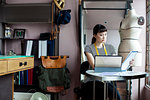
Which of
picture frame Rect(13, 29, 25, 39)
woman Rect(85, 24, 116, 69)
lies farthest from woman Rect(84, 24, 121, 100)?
picture frame Rect(13, 29, 25, 39)

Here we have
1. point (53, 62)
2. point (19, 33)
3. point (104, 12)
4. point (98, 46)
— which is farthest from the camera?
point (19, 33)

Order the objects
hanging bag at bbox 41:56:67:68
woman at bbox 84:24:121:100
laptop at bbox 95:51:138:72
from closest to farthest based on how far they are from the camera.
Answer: laptop at bbox 95:51:138:72 → woman at bbox 84:24:121:100 → hanging bag at bbox 41:56:67:68

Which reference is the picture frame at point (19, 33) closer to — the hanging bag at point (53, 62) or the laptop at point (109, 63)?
the hanging bag at point (53, 62)

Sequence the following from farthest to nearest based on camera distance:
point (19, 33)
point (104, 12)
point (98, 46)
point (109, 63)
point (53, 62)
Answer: point (19, 33) → point (104, 12) → point (53, 62) → point (98, 46) → point (109, 63)

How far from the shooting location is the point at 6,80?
A: 1977 mm

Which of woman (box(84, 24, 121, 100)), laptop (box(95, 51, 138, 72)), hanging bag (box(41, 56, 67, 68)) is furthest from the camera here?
hanging bag (box(41, 56, 67, 68))

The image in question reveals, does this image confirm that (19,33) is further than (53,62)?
Yes

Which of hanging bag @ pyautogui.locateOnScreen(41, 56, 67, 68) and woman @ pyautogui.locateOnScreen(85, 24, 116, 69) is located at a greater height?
woman @ pyautogui.locateOnScreen(85, 24, 116, 69)

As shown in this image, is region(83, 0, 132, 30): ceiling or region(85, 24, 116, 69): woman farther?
region(83, 0, 132, 30): ceiling

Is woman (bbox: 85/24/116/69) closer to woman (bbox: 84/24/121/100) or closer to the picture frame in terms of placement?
woman (bbox: 84/24/121/100)

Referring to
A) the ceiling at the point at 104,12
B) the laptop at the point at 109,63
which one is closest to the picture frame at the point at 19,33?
the ceiling at the point at 104,12

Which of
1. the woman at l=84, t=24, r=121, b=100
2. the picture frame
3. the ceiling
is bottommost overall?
the woman at l=84, t=24, r=121, b=100

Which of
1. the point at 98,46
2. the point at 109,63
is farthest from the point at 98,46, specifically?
the point at 109,63

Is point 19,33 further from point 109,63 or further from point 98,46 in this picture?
point 109,63
